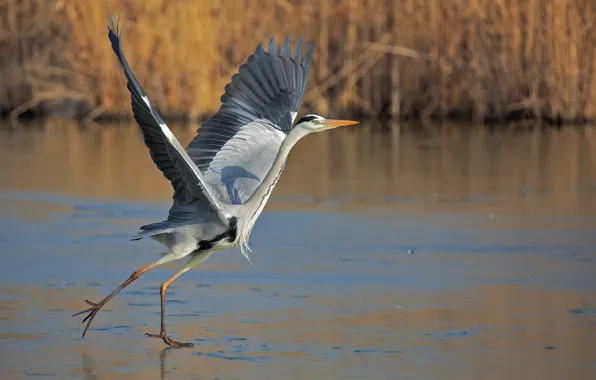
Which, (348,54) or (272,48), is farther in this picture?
(348,54)

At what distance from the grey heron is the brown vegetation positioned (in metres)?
9.44

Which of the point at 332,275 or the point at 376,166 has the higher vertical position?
the point at 376,166

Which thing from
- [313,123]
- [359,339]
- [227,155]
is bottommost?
[359,339]

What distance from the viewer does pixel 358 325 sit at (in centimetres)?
653

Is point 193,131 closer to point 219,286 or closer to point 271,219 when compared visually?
point 271,219

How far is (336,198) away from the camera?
456 inches

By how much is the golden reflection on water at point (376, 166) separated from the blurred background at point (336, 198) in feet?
0.17

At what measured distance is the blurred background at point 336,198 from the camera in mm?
6117

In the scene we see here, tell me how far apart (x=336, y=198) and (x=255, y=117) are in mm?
3656

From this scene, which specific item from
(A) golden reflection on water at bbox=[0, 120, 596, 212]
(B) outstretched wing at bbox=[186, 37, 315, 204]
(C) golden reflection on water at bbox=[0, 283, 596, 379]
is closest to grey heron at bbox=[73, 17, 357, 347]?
(B) outstretched wing at bbox=[186, 37, 315, 204]

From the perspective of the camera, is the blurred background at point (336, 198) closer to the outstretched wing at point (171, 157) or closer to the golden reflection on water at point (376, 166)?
the golden reflection on water at point (376, 166)

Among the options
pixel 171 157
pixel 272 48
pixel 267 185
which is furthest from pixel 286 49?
pixel 171 157

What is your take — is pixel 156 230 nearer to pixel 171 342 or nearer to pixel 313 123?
pixel 171 342

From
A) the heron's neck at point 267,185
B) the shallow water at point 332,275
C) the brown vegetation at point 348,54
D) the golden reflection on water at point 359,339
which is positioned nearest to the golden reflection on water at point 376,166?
the shallow water at point 332,275
